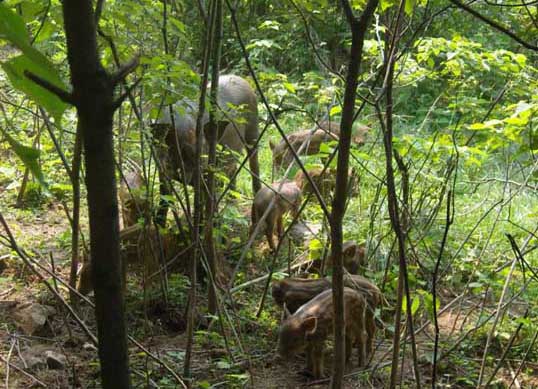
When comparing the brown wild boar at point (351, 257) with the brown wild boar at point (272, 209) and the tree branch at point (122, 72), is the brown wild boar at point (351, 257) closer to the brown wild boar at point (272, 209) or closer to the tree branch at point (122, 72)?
the brown wild boar at point (272, 209)

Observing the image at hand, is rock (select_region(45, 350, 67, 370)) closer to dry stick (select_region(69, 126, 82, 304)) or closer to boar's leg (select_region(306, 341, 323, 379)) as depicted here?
dry stick (select_region(69, 126, 82, 304))

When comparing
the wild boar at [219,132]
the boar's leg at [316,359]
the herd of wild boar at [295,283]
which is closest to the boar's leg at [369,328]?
the herd of wild boar at [295,283]

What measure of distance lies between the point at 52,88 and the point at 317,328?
10.5 feet

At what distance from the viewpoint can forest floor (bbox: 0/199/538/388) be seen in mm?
3375

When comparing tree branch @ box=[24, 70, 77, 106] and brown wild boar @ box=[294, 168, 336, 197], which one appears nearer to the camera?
tree branch @ box=[24, 70, 77, 106]

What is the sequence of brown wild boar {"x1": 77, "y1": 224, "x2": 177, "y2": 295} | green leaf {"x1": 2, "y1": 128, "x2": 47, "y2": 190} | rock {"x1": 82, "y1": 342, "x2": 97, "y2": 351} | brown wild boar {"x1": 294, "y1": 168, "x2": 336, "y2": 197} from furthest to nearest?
brown wild boar {"x1": 294, "y1": 168, "x2": 336, "y2": 197} < brown wild boar {"x1": 77, "y1": 224, "x2": 177, "y2": 295} < rock {"x1": 82, "y1": 342, "x2": 97, "y2": 351} < green leaf {"x1": 2, "y1": 128, "x2": 47, "y2": 190}

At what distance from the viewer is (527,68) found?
4.50 m

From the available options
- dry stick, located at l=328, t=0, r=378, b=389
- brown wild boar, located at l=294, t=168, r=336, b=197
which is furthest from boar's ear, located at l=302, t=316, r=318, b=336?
brown wild boar, located at l=294, t=168, r=336, b=197

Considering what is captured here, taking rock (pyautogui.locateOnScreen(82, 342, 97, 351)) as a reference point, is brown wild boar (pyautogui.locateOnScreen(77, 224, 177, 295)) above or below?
above

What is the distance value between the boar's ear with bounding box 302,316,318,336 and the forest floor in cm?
30

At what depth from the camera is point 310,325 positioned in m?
3.61

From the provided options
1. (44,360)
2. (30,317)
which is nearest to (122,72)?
(44,360)

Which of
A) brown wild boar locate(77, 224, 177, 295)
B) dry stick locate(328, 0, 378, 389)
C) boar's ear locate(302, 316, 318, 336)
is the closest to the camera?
dry stick locate(328, 0, 378, 389)

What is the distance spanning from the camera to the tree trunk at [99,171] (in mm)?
566
